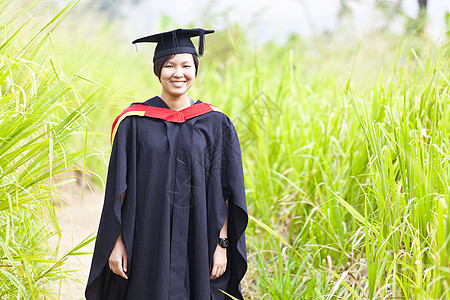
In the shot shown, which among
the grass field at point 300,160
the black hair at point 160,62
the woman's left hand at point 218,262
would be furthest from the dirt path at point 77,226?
the black hair at point 160,62

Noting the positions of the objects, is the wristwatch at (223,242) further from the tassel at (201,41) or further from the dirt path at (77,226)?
the dirt path at (77,226)

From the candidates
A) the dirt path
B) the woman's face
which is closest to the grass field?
the dirt path

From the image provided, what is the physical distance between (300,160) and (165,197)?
5.98 feet

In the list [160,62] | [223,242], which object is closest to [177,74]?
[160,62]

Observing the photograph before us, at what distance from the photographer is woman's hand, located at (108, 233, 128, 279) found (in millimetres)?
2086

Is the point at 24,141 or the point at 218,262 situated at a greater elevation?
the point at 24,141

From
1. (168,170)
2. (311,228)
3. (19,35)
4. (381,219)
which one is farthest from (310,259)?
(19,35)

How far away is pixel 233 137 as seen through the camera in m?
2.22

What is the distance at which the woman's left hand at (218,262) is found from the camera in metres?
2.18

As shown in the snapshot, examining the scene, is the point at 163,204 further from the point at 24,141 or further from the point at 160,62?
the point at 24,141

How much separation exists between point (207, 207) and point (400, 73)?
6.29 ft

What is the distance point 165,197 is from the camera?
2088 mm

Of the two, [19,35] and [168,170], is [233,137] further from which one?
[19,35]

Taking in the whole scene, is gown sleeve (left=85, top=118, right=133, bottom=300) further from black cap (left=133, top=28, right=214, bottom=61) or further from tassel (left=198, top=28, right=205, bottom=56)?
tassel (left=198, top=28, right=205, bottom=56)
